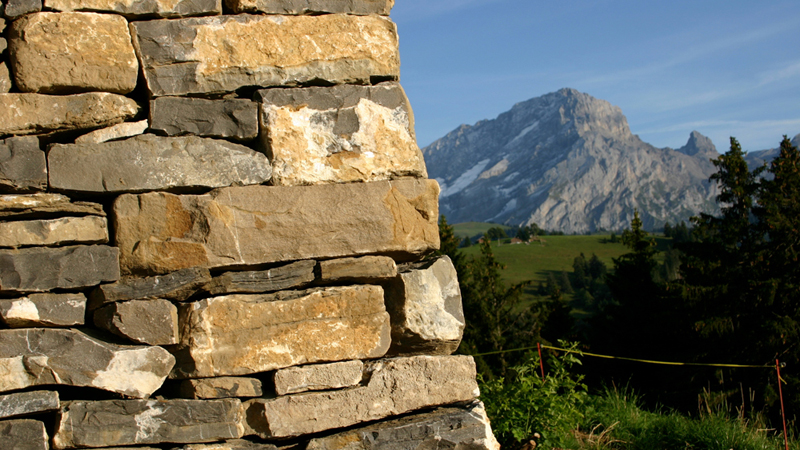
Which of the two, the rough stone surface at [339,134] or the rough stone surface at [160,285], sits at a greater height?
the rough stone surface at [339,134]

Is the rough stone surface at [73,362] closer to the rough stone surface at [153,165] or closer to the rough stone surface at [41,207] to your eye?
the rough stone surface at [41,207]

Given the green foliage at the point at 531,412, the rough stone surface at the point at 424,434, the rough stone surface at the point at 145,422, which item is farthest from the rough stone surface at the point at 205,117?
the green foliage at the point at 531,412

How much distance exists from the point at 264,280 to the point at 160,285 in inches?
18.4

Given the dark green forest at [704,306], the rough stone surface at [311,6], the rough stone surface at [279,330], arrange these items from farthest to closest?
1. the dark green forest at [704,306]
2. the rough stone surface at [311,6]
3. the rough stone surface at [279,330]

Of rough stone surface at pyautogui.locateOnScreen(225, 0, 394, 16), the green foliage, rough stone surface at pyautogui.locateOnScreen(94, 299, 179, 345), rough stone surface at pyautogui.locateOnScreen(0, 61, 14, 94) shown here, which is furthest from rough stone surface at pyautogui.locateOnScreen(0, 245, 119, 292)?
the green foliage

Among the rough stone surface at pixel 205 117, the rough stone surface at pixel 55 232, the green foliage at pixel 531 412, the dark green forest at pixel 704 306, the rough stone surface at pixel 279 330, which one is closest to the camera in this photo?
the rough stone surface at pixel 55 232

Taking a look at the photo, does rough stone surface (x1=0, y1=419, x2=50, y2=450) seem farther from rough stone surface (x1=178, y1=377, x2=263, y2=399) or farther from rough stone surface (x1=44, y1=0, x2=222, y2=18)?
rough stone surface (x1=44, y1=0, x2=222, y2=18)

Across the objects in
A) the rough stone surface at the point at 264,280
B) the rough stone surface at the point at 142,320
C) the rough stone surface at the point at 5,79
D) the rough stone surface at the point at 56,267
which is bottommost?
the rough stone surface at the point at 142,320

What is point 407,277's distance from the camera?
10.2 feet

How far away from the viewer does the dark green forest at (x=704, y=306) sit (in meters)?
23.2

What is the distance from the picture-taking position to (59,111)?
2814mm

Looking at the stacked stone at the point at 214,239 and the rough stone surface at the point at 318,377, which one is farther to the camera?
the rough stone surface at the point at 318,377

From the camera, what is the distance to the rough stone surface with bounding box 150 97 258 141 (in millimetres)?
2928

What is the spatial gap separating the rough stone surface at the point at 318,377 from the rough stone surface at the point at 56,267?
90 centimetres
